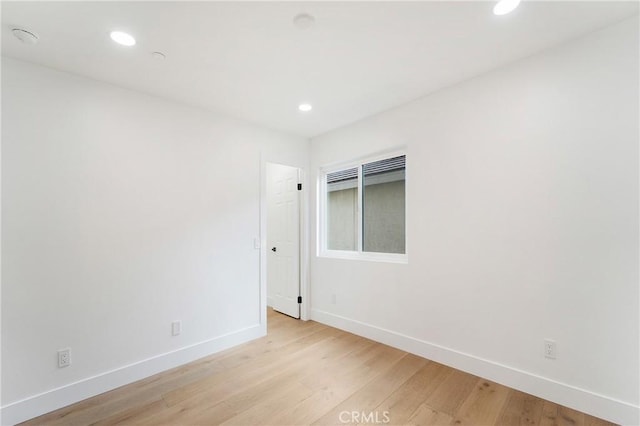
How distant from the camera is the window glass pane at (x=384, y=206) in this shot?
10.4ft

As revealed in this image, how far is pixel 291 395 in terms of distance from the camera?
218cm

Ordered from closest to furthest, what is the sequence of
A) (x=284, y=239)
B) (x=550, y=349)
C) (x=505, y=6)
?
(x=505, y=6) < (x=550, y=349) < (x=284, y=239)

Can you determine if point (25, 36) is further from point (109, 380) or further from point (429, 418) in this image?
point (429, 418)

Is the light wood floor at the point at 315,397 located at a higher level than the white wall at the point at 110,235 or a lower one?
lower

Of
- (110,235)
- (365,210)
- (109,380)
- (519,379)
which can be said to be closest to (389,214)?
(365,210)

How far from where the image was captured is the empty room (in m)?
1.81

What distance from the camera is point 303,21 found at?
68.1 inches

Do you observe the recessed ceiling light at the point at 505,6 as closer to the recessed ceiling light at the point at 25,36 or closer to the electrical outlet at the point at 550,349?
the electrical outlet at the point at 550,349

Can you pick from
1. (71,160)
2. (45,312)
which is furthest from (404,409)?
(71,160)

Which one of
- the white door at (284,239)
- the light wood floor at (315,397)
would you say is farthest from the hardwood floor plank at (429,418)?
the white door at (284,239)

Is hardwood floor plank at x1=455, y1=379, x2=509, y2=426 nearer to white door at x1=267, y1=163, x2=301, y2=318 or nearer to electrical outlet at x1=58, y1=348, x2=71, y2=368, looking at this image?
white door at x1=267, y1=163, x2=301, y2=318

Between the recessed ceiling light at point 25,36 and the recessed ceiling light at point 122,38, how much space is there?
1.58 feet

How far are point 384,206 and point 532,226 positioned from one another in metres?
1.48

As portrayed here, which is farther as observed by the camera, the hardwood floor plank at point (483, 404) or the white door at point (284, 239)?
the white door at point (284, 239)
